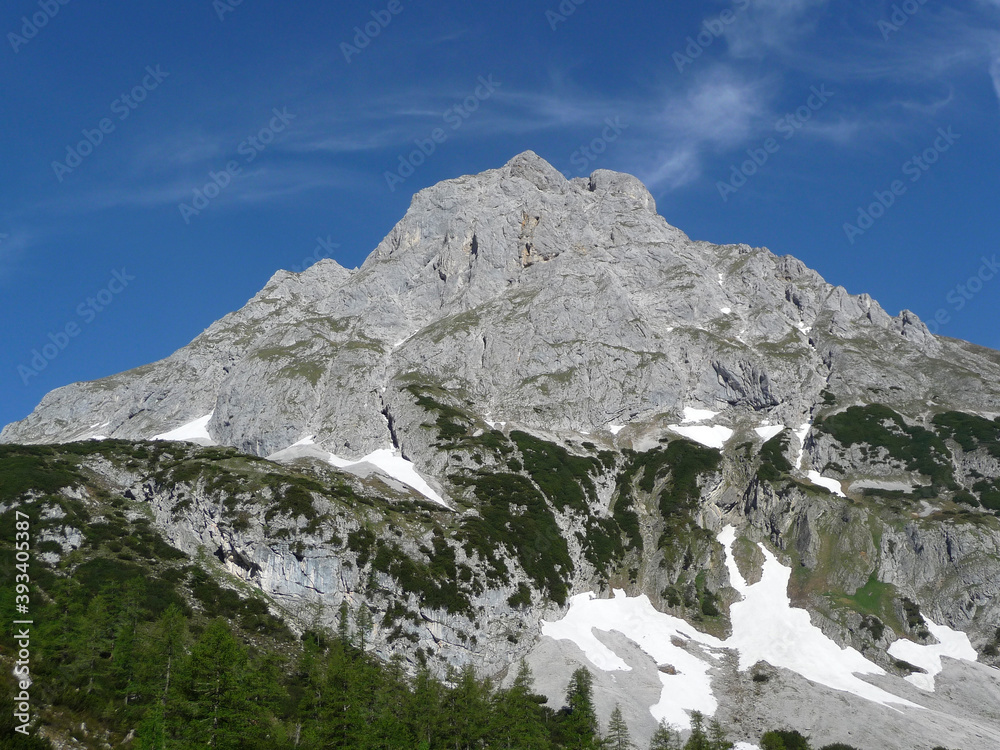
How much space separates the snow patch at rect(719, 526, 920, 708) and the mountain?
16.4 inches

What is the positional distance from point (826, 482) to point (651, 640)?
63113 mm

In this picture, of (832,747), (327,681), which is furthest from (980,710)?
(327,681)

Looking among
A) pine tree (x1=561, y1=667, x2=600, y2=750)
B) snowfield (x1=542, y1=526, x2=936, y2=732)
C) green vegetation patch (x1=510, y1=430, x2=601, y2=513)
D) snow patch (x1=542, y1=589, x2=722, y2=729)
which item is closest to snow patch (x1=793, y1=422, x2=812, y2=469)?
snowfield (x1=542, y1=526, x2=936, y2=732)

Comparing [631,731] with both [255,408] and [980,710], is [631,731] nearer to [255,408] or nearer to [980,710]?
[980,710]

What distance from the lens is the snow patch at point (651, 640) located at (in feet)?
282

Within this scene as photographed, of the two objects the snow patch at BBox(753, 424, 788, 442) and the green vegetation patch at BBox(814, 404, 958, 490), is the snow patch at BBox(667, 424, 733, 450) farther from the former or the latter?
the green vegetation patch at BBox(814, 404, 958, 490)

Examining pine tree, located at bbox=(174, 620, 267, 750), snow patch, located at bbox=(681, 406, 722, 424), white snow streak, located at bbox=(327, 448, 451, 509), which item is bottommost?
pine tree, located at bbox=(174, 620, 267, 750)

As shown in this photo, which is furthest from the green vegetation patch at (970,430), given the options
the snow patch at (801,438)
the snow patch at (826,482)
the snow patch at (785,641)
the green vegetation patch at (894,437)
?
the snow patch at (785,641)

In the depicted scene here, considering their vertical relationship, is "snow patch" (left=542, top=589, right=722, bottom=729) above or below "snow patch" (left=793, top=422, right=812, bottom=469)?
below

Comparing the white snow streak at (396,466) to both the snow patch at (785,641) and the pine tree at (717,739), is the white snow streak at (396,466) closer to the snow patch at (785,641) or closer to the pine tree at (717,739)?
the snow patch at (785,641)

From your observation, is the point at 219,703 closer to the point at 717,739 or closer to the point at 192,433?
the point at 717,739

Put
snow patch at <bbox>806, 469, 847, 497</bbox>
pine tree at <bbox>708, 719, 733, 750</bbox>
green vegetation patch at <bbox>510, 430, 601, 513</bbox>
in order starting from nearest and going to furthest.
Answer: pine tree at <bbox>708, 719, 733, 750</bbox> → green vegetation patch at <bbox>510, 430, 601, 513</bbox> → snow patch at <bbox>806, 469, 847, 497</bbox>

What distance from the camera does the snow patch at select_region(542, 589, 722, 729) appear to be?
8594 centimetres

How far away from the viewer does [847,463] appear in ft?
488
